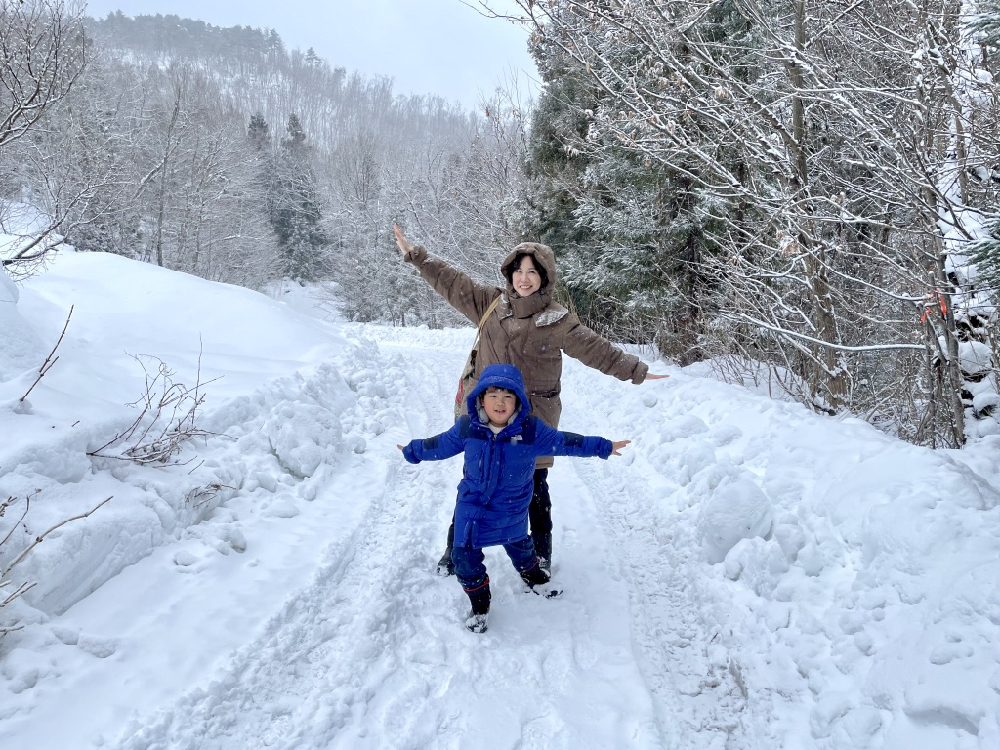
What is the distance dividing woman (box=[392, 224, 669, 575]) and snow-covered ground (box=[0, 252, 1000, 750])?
46cm

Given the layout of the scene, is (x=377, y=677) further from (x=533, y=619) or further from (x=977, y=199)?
(x=977, y=199)

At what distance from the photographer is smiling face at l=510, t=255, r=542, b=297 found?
3.39 metres

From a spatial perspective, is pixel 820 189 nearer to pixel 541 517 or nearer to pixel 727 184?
pixel 727 184

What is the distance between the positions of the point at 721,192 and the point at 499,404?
6121 mm

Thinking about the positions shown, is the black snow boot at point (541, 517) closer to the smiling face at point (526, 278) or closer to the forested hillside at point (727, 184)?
the smiling face at point (526, 278)

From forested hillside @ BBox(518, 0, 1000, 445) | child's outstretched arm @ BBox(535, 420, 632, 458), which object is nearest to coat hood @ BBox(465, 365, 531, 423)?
child's outstretched arm @ BBox(535, 420, 632, 458)

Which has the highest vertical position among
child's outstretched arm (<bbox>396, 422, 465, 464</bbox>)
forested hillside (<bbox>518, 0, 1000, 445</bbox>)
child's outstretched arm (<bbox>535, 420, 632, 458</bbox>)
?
forested hillside (<bbox>518, 0, 1000, 445</bbox>)

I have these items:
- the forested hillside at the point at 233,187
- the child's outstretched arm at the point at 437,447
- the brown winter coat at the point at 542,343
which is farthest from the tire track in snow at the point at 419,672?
the forested hillside at the point at 233,187

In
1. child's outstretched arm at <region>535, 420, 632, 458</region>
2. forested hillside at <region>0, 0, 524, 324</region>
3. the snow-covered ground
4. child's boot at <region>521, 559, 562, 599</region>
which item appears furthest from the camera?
forested hillside at <region>0, 0, 524, 324</region>

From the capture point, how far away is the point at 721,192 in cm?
771

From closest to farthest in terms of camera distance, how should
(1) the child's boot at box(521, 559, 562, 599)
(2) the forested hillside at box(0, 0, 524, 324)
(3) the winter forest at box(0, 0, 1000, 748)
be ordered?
(1) the child's boot at box(521, 559, 562, 599), (3) the winter forest at box(0, 0, 1000, 748), (2) the forested hillside at box(0, 0, 524, 324)

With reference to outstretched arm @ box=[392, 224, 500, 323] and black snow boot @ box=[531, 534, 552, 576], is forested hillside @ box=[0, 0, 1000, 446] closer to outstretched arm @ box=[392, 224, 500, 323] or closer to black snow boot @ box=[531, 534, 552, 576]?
outstretched arm @ box=[392, 224, 500, 323]

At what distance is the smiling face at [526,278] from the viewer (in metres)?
3.39

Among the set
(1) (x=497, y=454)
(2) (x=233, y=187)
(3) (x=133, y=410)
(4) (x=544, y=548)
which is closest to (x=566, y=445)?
(1) (x=497, y=454)
